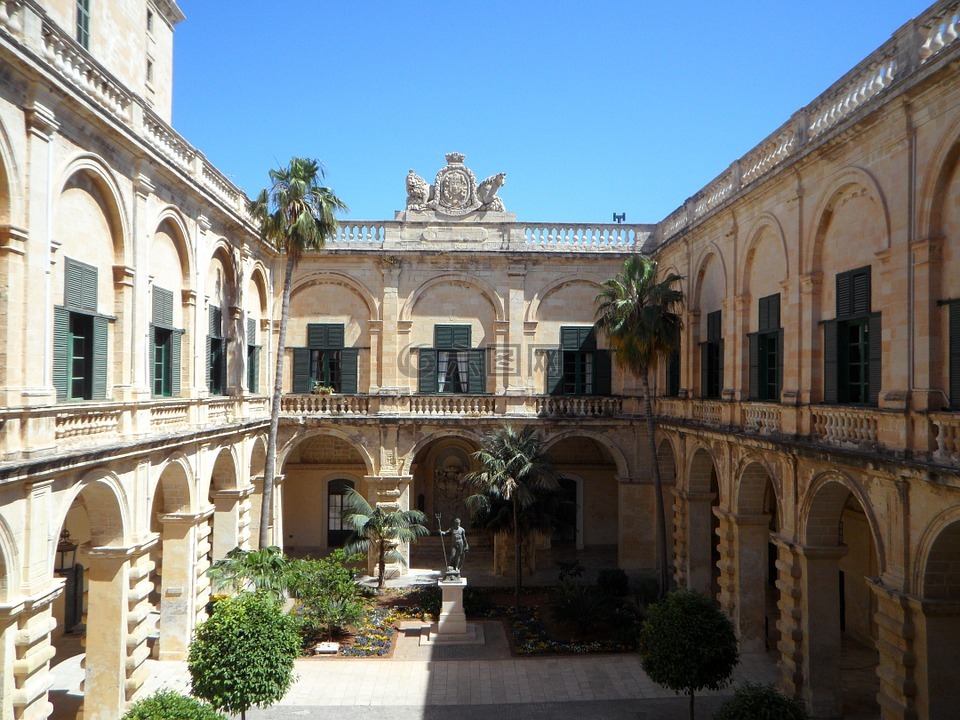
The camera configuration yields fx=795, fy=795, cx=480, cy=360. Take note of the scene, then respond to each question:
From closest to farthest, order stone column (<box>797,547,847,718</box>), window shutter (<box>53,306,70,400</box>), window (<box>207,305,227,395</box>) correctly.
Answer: window shutter (<box>53,306,70,400</box>), stone column (<box>797,547,847,718</box>), window (<box>207,305,227,395</box>)

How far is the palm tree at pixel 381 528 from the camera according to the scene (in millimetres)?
24531

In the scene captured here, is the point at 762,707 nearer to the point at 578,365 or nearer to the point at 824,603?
the point at 824,603

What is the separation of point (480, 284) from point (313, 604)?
12745mm

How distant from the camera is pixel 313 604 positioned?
2080 centimetres

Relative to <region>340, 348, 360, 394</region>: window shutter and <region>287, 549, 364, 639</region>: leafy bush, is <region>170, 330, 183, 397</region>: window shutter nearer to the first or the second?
<region>287, 549, 364, 639</region>: leafy bush

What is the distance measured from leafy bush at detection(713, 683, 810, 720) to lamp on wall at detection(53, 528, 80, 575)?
17414mm

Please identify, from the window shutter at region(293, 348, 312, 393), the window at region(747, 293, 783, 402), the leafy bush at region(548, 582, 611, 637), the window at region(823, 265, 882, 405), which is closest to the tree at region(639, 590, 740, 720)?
the window at region(823, 265, 882, 405)

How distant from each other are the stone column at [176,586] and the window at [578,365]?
45.3 ft

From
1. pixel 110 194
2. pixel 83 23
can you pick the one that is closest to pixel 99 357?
pixel 110 194

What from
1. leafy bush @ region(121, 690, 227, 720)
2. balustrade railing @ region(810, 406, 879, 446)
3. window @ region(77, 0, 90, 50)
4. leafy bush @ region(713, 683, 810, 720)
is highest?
window @ region(77, 0, 90, 50)

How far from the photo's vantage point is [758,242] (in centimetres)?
1916

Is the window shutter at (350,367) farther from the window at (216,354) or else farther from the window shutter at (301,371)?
the window at (216,354)

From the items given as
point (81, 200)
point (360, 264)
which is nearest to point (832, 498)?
point (81, 200)

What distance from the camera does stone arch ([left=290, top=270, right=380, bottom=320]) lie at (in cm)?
2842
